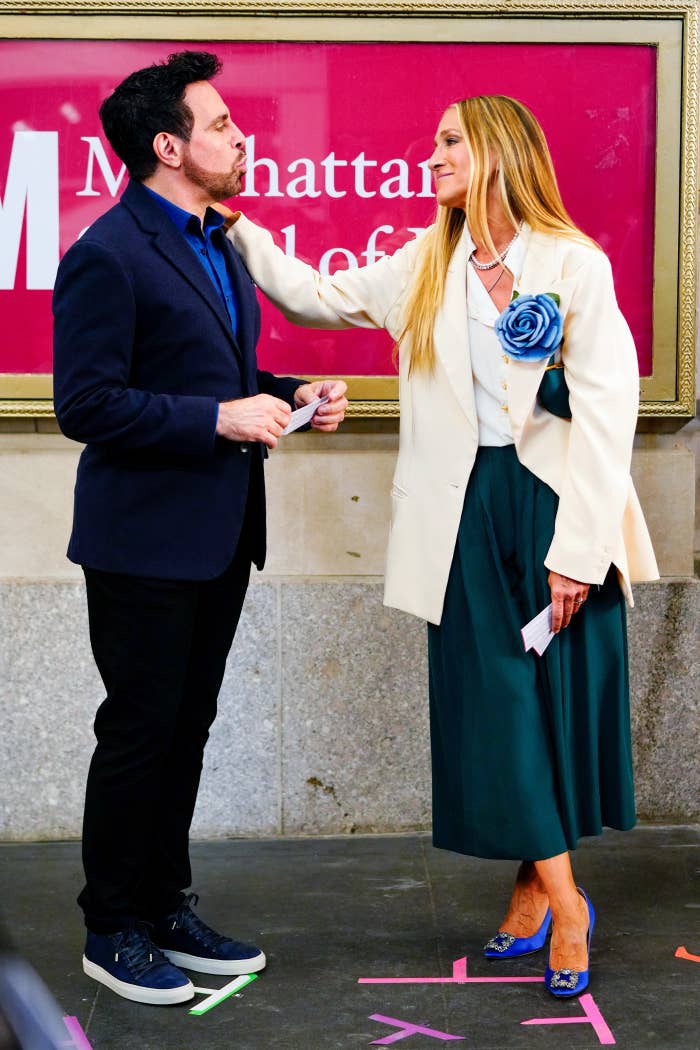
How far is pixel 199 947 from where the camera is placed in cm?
347

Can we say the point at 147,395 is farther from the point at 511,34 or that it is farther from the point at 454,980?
the point at 511,34

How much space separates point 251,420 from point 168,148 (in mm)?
713

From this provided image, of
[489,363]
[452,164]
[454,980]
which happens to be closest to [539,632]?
[489,363]

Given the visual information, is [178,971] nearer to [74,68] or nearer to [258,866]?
[258,866]

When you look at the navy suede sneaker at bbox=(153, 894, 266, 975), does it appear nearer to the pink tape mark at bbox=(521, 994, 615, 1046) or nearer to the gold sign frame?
the pink tape mark at bbox=(521, 994, 615, 1046)

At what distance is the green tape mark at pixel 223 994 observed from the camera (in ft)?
10.7

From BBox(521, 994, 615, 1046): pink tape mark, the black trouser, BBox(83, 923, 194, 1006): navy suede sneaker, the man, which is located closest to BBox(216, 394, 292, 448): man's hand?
the man

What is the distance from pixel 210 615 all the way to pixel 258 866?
3.97 ft

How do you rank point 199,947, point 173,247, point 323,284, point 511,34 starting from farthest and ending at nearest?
point 511,34
point 323,284
point 199,947
point 173,247

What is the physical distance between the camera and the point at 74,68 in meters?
4.38

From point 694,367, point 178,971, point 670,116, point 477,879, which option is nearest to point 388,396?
point 694,367

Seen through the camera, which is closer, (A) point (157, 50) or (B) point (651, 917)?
(B) point (651, 917)

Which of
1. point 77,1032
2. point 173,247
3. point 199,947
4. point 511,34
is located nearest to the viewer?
point 77,1032

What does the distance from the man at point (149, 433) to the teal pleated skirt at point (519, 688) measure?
53 cm
